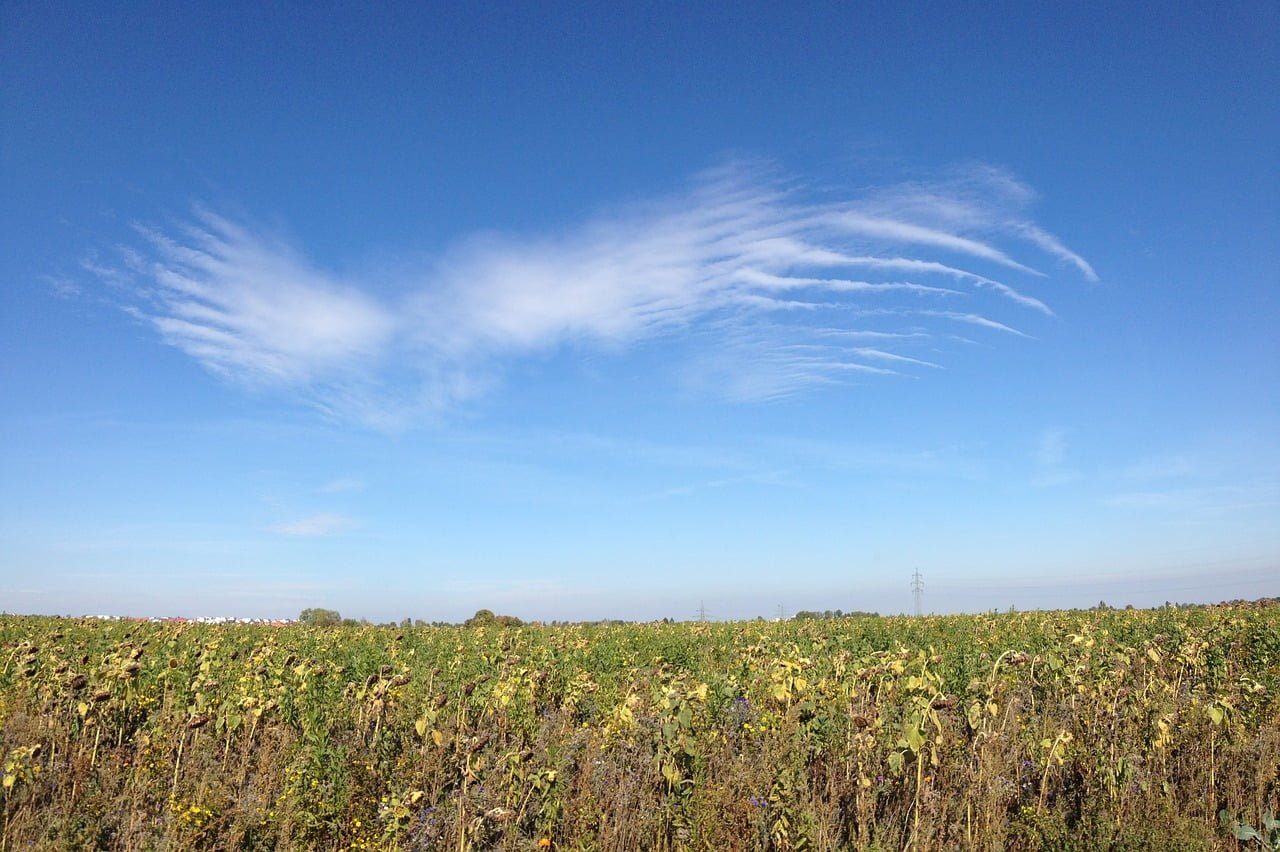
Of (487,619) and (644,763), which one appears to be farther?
→ (487,619)

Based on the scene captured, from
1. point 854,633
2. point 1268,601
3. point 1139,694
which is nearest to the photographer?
point 1139,694

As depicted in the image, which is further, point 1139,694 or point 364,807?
point 1139,694

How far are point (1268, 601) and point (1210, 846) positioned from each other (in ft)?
106

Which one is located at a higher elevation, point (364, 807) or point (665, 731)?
point (665, 731)

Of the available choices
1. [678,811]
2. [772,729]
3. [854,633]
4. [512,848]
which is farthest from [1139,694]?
[854,633]

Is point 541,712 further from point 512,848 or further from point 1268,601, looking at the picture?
point 1268,601

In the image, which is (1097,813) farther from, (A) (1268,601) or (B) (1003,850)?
(A) (1268,601)

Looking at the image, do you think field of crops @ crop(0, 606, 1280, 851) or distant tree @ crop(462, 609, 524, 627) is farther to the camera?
distant tree @ crop(462, 609, 524, 627)

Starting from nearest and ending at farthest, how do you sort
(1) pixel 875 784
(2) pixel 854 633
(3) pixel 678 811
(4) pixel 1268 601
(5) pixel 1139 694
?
(3) pixel 678 811 < (1) pixel 875 784 < (5) pixel 1139 694 < (2) pixel 854 633 < (4) pixel 1268 601

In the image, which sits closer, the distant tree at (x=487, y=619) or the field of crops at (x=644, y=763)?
the field of crops at (x=644, y=763)

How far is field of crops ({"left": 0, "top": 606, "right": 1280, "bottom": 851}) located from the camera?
5.92m

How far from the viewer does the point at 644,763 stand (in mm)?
6734

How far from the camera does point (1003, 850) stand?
5801 mm

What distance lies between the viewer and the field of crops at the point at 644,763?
592cm
